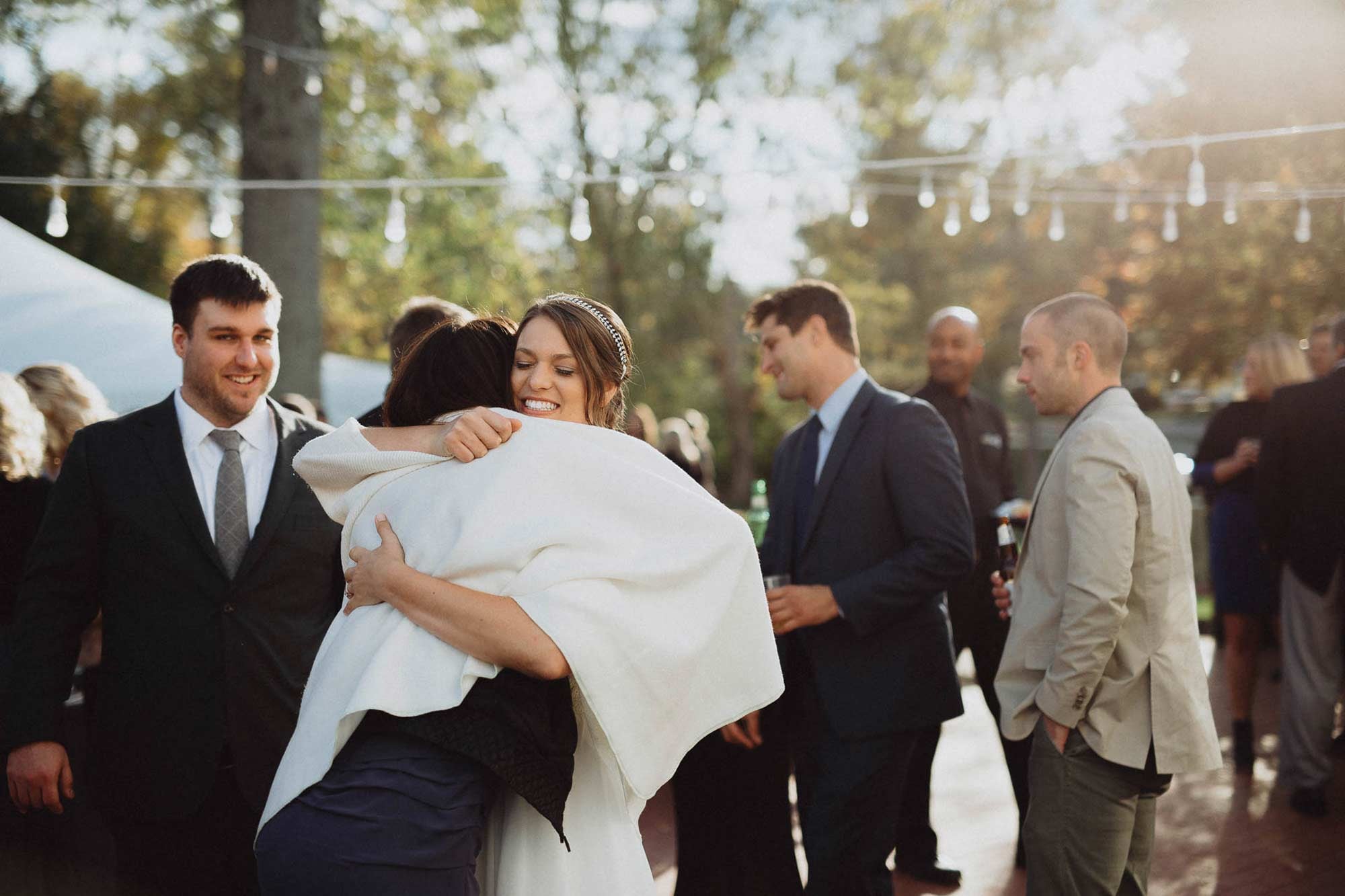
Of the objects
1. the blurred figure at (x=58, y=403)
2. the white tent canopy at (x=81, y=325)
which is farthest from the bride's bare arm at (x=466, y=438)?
the white tent canopy at (x=81, y=325)

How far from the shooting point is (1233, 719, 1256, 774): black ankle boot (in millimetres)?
6621

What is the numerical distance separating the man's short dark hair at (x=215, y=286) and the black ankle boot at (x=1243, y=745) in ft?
18.9

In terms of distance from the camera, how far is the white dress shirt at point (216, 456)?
325 cm

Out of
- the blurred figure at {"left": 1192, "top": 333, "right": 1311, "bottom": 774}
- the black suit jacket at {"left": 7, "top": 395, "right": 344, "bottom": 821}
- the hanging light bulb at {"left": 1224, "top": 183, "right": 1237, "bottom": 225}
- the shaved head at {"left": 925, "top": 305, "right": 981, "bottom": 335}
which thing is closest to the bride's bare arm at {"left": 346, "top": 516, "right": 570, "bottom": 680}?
the black suit jacket at {"left": 7, "top": 395, "right": 344, "bottom": 821}

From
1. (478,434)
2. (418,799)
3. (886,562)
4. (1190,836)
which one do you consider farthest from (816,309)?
(1190,836)

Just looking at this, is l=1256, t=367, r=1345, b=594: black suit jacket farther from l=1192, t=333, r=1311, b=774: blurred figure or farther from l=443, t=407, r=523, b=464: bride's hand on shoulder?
l=443, t=407, r=523, b=464: bride's hand on shoulder

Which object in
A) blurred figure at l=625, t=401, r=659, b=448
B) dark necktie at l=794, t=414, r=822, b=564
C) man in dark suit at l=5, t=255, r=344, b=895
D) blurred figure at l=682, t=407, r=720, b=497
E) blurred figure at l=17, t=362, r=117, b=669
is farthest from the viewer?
blurred figure at l=682, t=407, r=720, b=497

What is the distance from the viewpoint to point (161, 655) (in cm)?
309

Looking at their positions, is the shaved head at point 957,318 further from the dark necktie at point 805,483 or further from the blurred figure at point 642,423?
the dark necktie at point 805,483

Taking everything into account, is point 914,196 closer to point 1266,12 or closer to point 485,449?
point 1266,12

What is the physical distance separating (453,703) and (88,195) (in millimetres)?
18350

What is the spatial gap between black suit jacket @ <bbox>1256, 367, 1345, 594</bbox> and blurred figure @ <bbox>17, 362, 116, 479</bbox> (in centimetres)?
541

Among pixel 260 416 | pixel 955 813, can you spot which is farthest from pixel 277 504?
pixel 955 813

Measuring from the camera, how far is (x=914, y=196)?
27.0 metres
